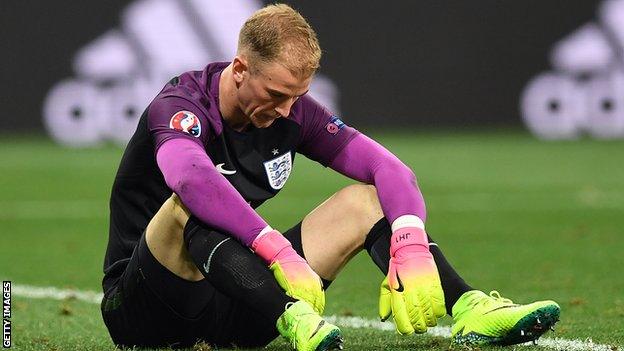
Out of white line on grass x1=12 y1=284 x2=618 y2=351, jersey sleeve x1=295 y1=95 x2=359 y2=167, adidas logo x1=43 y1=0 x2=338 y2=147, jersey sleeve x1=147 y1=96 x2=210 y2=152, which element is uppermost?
jersey sleeve x1=147 y1=96 x2=210 y2=152

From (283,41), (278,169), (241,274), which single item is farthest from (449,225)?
(241,274)

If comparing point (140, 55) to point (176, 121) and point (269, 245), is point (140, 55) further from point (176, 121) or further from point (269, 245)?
point (269, 245)

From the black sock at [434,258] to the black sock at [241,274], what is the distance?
50cm

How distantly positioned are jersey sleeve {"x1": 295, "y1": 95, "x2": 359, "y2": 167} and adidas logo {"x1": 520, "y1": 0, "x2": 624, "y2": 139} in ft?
44.7

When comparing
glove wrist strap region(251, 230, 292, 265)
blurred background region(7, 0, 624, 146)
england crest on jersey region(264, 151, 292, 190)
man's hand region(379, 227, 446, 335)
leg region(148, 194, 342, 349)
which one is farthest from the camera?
blurred background region(7, 0, 624, 146)

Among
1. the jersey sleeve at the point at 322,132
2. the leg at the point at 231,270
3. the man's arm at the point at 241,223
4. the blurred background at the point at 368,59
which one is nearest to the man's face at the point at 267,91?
the jersey sleeve at the point at 322,132

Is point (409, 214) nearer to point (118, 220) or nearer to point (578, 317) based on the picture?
point (118, 220)

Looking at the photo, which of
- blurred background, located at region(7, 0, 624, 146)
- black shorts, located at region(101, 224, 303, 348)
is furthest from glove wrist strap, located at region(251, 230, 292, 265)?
blurred background, located at region(7, 0, 624, 146)

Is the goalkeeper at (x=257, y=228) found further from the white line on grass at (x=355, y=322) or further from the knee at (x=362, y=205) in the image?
the white line on grass at (x=355, y=322)

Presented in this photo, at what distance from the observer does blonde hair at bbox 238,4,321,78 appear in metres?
4.30

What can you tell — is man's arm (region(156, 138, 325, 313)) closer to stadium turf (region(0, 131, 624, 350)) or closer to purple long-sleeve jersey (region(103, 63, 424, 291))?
purple long-sleeve jersey (region(103, 63, 424, 291))

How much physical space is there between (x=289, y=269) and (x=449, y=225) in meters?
6.37

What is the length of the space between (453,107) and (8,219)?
9.72 m

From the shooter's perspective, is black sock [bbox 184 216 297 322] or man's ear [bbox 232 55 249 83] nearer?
black sock [bbox 184 216 297 322]
